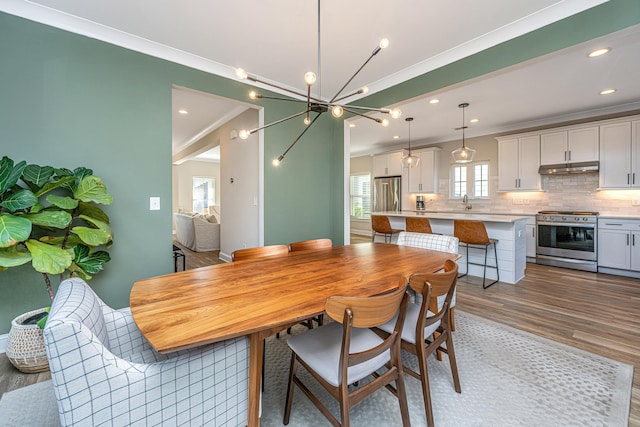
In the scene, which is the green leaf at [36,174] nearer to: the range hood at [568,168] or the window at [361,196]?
the range hood at [568,168]

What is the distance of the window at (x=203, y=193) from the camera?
10.0m

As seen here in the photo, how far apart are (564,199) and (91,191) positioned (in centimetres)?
684

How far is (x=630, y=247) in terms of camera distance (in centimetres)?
399

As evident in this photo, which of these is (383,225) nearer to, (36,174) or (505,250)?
(505,250)

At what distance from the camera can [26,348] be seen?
1.81 m

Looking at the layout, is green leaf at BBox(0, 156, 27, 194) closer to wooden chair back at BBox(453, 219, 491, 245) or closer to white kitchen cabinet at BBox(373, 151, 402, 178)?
wooden chair back at BBox(453, 219, 491, 245)

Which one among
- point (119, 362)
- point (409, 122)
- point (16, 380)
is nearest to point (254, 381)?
point (119, 362)

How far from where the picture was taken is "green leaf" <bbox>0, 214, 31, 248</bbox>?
151 cm

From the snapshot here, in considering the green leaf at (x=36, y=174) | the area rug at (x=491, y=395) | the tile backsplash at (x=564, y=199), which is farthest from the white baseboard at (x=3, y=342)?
the tile backsplash at (x=564, y=199)

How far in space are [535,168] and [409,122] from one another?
98.2 inches

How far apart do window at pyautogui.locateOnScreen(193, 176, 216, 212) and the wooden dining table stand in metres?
9.07

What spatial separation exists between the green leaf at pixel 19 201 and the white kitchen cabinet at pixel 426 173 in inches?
258

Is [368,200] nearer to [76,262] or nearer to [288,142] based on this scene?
[288,142]

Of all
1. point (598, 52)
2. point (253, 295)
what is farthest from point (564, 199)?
point (253, 295)
